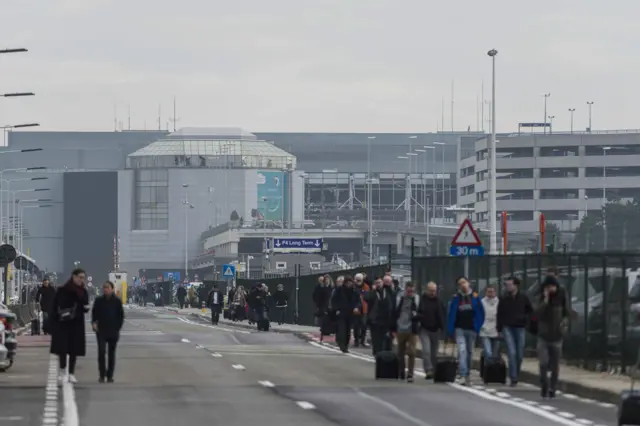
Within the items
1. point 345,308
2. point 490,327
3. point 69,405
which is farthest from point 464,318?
point 345,308

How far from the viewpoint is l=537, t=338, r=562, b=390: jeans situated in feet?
88.2

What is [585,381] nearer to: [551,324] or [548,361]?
[551,324]

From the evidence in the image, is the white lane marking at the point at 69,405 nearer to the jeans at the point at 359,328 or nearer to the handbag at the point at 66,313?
the handbag at the point at 66,313

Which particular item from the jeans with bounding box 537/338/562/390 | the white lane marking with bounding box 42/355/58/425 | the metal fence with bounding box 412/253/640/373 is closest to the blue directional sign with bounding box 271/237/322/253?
the metal fence with bounding box 412/253/640/373

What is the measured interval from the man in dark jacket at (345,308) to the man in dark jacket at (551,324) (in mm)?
15428

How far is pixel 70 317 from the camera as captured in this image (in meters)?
30.0

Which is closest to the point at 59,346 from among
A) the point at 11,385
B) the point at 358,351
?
the point at 11,385

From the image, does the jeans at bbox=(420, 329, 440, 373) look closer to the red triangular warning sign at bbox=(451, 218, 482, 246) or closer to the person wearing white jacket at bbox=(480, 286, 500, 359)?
the person wearing white jacket at bbox=(480, 286, 500, 359)

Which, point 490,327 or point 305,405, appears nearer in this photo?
point 305,405

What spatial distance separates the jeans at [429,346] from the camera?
31484mm

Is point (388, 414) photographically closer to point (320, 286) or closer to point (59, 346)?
point (59, 346)

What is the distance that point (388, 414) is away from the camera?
2247 cm

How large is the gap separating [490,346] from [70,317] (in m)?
7.18

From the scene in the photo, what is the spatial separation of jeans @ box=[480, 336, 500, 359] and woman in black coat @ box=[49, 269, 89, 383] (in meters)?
6.73
